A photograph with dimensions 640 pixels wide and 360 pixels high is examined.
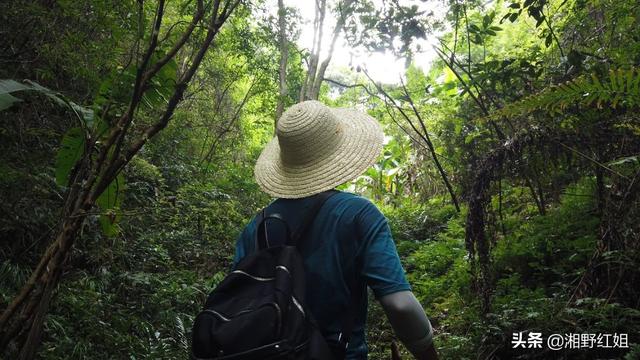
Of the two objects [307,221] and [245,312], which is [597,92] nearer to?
[307,221]

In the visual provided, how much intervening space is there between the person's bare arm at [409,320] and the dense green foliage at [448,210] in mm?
1577

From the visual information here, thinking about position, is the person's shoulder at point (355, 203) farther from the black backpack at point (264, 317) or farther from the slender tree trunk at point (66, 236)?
the slender tree trunk at point (66, 236)

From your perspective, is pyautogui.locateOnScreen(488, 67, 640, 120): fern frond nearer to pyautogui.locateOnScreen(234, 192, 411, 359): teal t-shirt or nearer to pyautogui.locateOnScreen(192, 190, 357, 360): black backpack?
pyautogui.locateOnScreen(234, 192, 411, 359): teal t-shirt

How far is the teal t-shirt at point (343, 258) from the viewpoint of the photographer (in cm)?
177

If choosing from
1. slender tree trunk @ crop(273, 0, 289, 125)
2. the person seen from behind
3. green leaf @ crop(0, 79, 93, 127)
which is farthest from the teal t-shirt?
slender tree trunk @ crop(273, 0, 289, 125)

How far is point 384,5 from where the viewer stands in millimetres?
6426

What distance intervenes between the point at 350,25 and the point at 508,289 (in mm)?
5558

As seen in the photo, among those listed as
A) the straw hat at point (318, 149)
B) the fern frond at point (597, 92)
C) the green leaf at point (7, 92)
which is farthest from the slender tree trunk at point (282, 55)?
the straw hat at point (318, 149)

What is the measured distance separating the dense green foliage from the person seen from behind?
1.10m

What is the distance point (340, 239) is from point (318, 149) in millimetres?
448

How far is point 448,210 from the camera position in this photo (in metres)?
8.46

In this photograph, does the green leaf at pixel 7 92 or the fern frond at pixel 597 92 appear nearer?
the green leaf at pixel 7 92

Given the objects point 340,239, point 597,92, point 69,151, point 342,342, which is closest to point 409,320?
point 342,342

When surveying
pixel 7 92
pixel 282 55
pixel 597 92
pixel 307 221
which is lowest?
pixel 307 221
